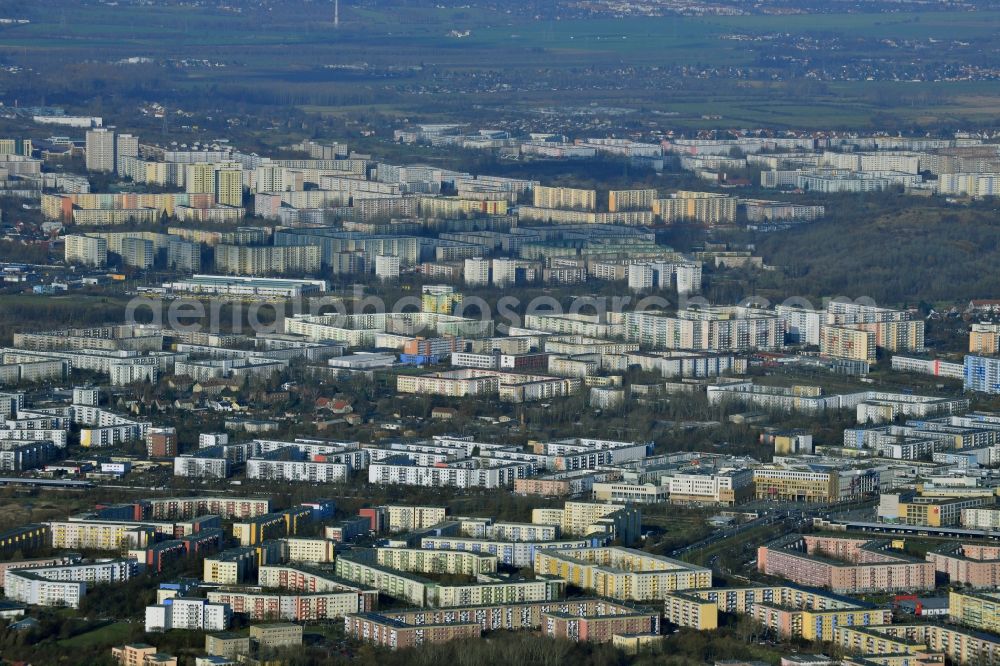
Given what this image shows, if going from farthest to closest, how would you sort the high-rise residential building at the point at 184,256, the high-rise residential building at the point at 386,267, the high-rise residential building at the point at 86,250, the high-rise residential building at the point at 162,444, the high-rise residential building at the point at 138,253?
the high-rise residential building at the point at 86,250
the high-rise residential building at the point at 138,253
the high-rise residential building at the point at 184,256
the high-rise residential building at the point at 386,267
the high-rise residential building at the point at 162,444

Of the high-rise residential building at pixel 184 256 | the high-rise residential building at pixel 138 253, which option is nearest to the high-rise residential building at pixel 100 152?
the high-rise residential building at pixel 138 253

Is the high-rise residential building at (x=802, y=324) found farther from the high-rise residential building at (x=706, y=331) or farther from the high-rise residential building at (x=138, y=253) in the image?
the high-rise residential building at (x=138, y=253)

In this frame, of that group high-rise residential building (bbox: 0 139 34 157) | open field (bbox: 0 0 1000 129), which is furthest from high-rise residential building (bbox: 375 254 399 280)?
open field (bbox: 0 0 1000 129)

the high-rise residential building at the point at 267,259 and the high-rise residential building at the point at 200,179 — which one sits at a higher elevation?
the high-rise residential building at the point at 200,179

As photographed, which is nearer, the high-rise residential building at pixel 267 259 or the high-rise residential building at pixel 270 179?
the high-rise residential building at pixel 267 259

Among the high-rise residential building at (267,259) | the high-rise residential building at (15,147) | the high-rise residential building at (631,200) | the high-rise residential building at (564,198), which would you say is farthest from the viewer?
the high-rise residential building at (15,147)

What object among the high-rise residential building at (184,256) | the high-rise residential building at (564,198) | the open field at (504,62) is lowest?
the high-rise residential building at (184,256)

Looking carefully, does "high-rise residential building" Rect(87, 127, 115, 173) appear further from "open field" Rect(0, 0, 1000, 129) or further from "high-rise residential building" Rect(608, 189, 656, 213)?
"open field" Rect(0, 0, 1000, 129)
